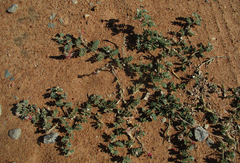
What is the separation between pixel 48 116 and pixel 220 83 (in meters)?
3.62

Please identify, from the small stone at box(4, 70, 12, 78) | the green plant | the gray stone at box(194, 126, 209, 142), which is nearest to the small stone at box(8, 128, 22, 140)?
the green plant

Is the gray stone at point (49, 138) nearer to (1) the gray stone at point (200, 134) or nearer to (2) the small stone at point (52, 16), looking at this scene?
(2) the small stone at point (52, 16)

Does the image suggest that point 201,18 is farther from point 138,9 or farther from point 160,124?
point 160,124

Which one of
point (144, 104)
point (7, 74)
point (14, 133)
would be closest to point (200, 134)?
point (144, 104)

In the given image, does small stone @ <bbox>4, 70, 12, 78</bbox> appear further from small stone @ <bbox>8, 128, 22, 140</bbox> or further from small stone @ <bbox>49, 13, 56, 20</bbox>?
small stone @ <bbox>49, 13, 56, 20</bbox>

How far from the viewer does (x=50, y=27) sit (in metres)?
3.49

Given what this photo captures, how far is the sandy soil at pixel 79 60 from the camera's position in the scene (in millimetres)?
3150

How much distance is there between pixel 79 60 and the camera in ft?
11.2

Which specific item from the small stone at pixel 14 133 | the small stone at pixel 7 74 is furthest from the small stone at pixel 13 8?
the small stone at pixel 14 133

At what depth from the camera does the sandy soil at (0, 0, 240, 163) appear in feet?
10.3

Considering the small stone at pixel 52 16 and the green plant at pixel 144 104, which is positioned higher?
the small stone at pixel 52 16

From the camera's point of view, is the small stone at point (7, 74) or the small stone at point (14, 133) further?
the small stone at point (7, 74)

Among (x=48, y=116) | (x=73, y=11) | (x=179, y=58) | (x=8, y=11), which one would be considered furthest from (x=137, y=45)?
(x=8, y=11)

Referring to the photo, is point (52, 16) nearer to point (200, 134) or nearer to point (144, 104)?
point (144, 104)
